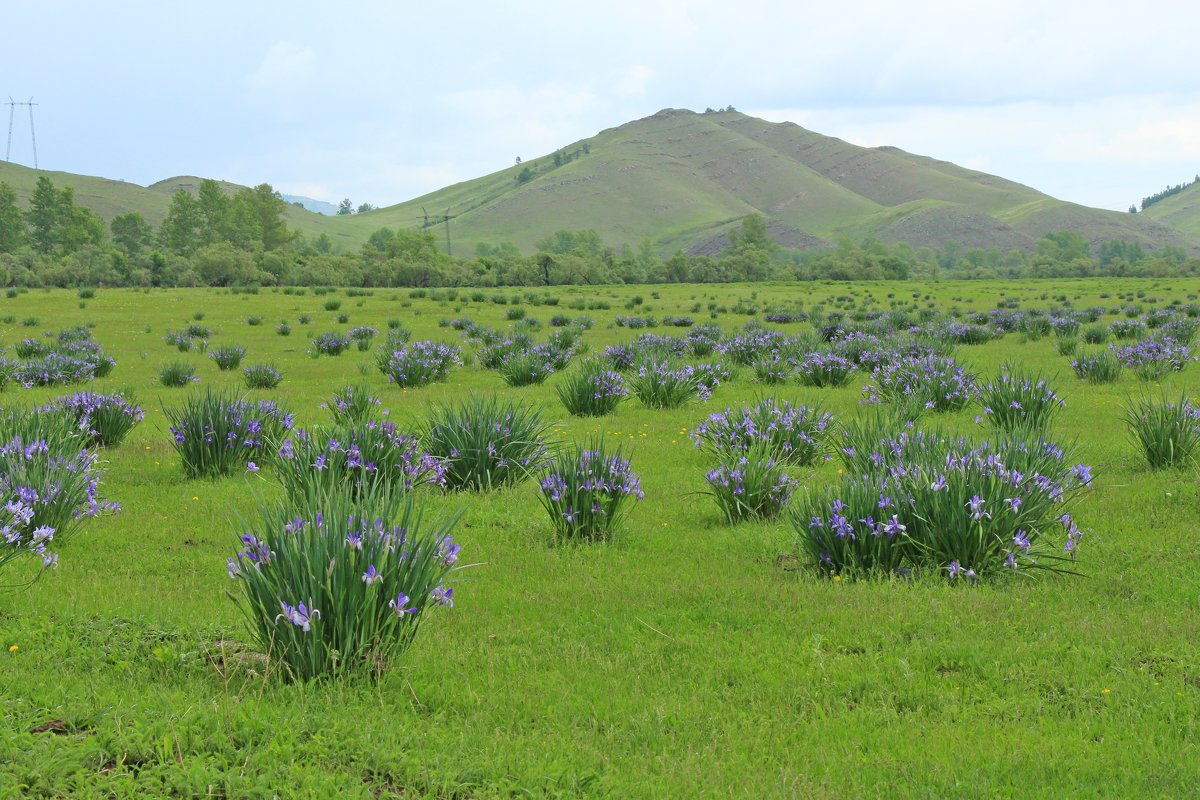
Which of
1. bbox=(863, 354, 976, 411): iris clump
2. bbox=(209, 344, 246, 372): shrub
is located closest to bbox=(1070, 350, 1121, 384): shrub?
bbox=(863, 354, 976, 411): iris clump

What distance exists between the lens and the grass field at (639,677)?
373 centimetres

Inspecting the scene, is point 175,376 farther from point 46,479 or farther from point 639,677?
point 639,677

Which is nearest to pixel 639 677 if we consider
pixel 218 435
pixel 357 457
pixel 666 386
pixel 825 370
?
pixel 357 457

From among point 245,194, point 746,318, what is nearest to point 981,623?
point 746,318

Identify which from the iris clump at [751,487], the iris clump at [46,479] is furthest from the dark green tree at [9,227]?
the iris clump at [751,487]

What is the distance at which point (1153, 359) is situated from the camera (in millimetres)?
17516

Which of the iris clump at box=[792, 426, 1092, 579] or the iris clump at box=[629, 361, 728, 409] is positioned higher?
the iris clump at box=[629, 361, 728, 409]

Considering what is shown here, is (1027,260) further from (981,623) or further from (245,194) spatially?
(981,623)

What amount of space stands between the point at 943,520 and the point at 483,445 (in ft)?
14.6

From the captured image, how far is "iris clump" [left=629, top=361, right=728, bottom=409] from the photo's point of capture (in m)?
15.0

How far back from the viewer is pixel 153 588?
6.18 m

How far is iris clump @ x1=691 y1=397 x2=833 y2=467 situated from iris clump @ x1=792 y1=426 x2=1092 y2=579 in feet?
9.01

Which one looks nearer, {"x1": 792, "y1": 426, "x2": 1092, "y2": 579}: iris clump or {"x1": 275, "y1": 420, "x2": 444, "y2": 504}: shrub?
{"x1": 792, "y1": 426, "x2": 1092, "y2": 579}: iris clump

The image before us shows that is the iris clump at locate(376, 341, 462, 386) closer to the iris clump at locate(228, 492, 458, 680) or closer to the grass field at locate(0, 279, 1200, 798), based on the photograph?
the grass field at locate(0, 279, 1200, 798)
